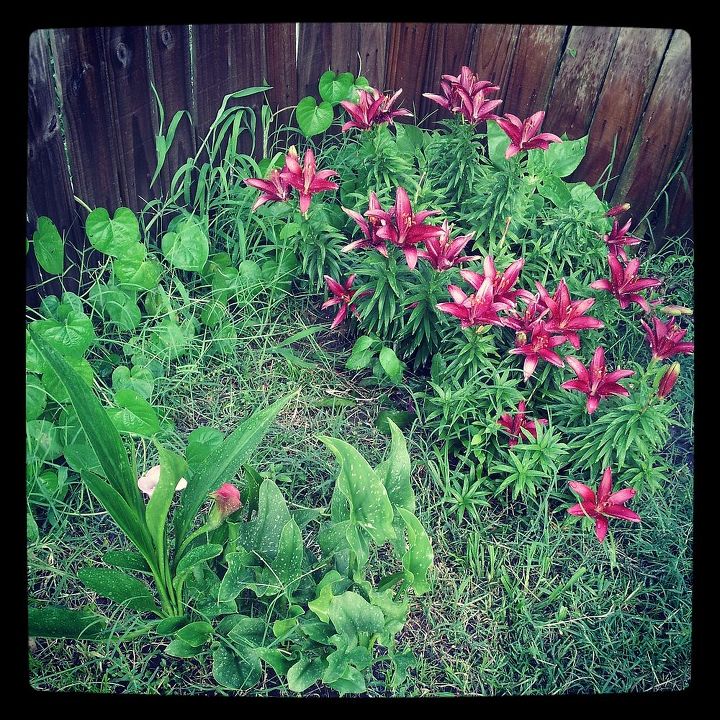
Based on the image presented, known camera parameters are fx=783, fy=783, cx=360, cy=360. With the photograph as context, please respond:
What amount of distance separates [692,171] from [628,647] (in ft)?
3.12

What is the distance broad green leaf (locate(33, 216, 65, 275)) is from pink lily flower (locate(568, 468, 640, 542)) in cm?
113

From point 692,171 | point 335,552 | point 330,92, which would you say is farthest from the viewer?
point 330,92

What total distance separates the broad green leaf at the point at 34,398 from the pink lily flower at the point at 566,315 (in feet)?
3.28

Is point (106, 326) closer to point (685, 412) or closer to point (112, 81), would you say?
point (112, 81)

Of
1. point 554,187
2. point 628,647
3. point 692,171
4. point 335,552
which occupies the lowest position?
point 628,647

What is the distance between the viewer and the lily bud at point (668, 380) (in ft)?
4.94

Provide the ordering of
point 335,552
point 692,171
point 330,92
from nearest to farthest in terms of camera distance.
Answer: point 335,552 < point 692,171 < point 330,92

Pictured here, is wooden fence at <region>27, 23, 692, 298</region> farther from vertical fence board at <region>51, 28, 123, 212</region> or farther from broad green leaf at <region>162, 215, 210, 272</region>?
broad green leaf at <region>162, 215, 210, 272</region>

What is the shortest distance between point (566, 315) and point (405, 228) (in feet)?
1.19

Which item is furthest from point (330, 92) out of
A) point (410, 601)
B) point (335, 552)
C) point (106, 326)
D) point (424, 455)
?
point (410, 601)

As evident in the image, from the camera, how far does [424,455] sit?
1647mm

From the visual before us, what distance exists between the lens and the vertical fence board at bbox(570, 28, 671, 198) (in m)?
1.59

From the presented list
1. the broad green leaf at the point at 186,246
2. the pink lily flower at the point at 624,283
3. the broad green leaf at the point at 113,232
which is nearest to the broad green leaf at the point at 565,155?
the pink lily flower at the point at 624,283

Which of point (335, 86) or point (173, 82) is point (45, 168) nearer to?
point (173, 82)
